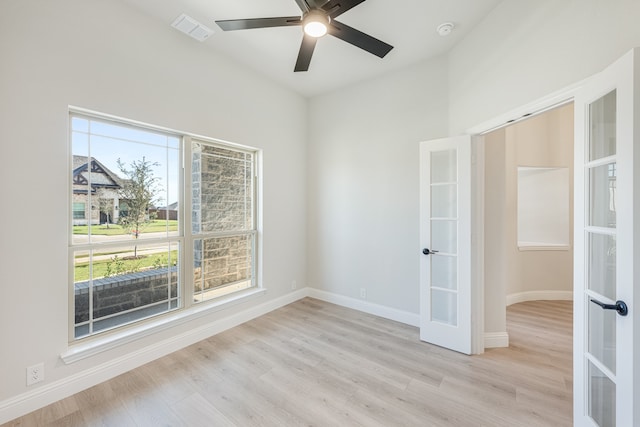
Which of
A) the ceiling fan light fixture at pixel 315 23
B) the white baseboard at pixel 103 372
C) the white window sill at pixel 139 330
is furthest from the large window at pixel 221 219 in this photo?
the ceiling fan light fixture at pixel 315 23

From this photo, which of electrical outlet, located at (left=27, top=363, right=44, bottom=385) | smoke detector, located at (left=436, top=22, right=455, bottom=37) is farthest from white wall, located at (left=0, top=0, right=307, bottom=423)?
smoke detector, located at (left=436, top=22, right=455, bottom=37)

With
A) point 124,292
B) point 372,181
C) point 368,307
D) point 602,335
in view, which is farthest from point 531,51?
point 124,292

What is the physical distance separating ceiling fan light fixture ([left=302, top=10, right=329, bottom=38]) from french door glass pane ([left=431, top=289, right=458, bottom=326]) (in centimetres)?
275

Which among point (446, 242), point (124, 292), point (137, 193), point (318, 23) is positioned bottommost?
point (124, 292)

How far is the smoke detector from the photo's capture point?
2.54 m

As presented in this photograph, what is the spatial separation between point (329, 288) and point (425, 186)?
7.15 ft

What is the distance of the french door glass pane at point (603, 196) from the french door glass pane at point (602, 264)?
3.4 inches

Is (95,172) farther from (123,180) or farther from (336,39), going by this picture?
(336,39)

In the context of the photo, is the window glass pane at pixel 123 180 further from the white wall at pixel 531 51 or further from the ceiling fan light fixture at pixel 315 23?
the white wall at pixel 531 51

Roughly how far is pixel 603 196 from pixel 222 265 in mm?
3497

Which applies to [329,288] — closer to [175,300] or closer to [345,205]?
[345,205]

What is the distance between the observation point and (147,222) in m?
2.63

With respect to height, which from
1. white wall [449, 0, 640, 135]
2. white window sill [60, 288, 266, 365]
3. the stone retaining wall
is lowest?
white window sill [60, 288, 266, 365]

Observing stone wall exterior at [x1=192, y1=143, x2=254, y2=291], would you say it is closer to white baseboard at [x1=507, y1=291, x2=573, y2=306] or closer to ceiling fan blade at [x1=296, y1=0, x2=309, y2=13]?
ceiling fan blade at [x1=296, y1=0, x2=309, y2=13]
